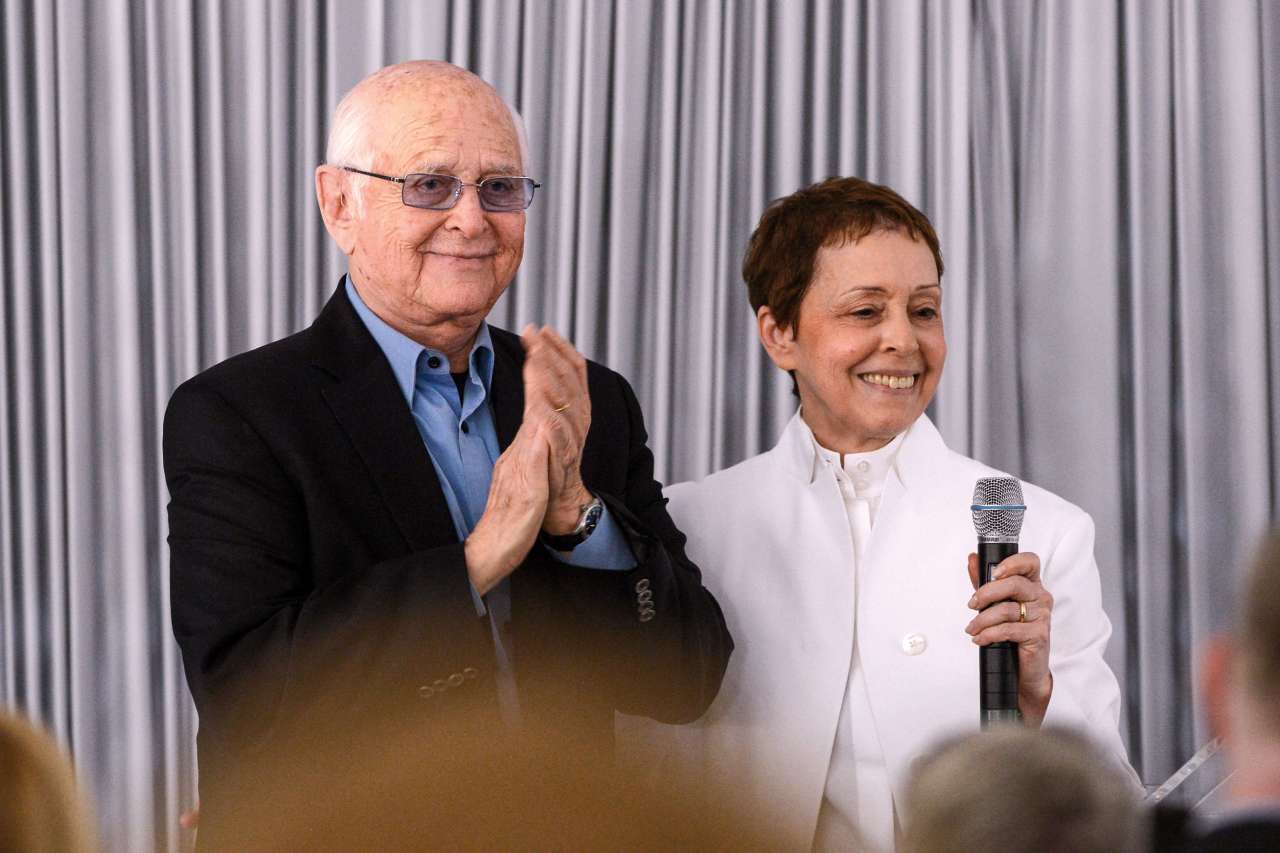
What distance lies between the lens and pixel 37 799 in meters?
0.99

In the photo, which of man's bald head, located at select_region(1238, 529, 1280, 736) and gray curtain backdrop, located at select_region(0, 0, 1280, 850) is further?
gray curtain backdrop, located at select_region(0, 0, 1280, 850)

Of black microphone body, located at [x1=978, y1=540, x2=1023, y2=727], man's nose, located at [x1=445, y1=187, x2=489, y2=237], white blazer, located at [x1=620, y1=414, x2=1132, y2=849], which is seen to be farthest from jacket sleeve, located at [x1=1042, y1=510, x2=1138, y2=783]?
man's nose, located at [x1=445, y1=187, x2=489, y2=237]

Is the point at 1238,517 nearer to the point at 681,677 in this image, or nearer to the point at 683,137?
the point at 683,137

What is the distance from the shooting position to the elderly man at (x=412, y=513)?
7.10 feet

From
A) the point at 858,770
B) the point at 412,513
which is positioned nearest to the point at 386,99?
the point at 412,513

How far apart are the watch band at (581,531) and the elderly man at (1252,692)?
4.00 ft

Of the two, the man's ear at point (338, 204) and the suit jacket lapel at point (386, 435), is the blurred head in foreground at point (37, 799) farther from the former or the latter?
the man's ear at point (338, 204)

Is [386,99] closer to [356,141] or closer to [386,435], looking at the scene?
[356,141]

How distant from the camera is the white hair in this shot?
8.04 ft

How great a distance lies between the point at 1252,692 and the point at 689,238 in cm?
277

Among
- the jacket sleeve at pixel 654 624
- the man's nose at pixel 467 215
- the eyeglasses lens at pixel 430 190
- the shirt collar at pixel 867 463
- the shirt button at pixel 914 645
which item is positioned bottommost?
the shirt button at pixel 914 645

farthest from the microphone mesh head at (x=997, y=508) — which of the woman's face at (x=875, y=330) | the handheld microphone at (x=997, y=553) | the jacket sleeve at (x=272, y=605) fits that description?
the jacket sleeve at (x=272, y=605)

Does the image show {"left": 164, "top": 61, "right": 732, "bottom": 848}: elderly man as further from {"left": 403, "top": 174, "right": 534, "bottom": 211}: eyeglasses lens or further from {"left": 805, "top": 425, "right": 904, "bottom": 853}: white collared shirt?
{"left": 805, "top": 425, "right": 904, "bottom": 853}: white collared shirt

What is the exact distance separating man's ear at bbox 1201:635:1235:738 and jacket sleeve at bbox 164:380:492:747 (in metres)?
1.18
